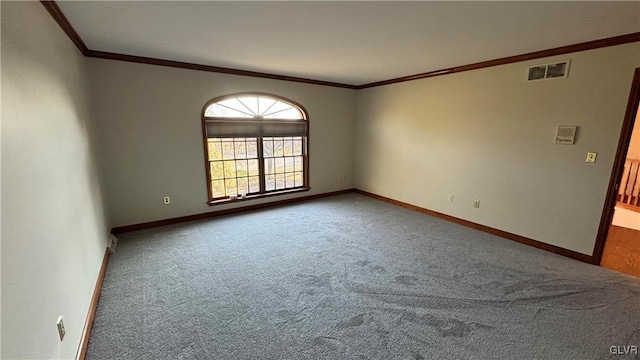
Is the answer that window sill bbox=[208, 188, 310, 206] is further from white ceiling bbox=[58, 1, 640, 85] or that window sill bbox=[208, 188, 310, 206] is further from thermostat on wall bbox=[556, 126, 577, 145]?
thermostat on wall bbox=[556, 126, 577, 145]

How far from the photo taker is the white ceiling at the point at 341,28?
205 centimetres

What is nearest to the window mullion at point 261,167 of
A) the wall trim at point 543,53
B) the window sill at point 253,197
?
the window sill at point 253,197

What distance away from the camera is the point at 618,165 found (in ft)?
8.98

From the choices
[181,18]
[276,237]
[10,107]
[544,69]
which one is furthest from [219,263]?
[544,69]

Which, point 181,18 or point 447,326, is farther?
point 181,18

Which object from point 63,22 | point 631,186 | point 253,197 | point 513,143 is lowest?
point 253,197

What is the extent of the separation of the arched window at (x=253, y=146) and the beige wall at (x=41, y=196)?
6.31ft

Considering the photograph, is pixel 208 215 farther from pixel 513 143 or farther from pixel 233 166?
pixel 513 143

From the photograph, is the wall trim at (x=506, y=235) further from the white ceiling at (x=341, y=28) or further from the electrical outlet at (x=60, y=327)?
the electrical outlet at (x=60, y=327)

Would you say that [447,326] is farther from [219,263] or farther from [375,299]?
[219,263]

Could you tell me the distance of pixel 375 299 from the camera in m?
2.31

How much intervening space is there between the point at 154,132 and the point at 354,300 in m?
3.42

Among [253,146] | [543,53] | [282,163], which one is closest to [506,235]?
[543,53]

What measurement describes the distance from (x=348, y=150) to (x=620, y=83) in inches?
158
